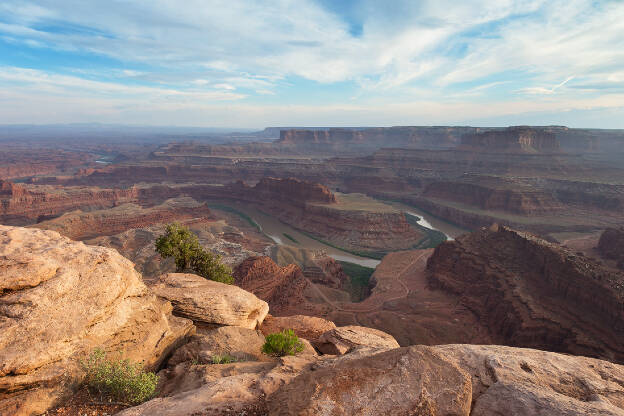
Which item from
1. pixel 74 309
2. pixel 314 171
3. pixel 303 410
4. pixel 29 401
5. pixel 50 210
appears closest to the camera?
pixel 303 410

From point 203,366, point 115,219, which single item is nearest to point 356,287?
point 203,366

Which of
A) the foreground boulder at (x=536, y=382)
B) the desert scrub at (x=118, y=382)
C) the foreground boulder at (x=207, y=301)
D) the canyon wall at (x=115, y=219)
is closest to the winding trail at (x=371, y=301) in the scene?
the foreground boulder at (x=207, y=301)

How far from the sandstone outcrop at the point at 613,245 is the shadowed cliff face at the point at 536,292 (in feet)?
65.1

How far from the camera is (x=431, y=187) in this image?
334 feet

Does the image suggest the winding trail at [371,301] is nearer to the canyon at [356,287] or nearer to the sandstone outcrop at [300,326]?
the canyon at [356,287]

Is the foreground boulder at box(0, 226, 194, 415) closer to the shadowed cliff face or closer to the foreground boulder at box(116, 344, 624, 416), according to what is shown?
the foreground boulder at box(116, 344, 624, 416)

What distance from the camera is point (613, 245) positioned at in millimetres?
49906

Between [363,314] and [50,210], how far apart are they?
83.9 metres

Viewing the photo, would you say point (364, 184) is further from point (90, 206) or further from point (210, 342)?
point (210, 342)

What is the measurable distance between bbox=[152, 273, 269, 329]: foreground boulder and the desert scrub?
5.86 m

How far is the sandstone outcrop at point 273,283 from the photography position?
3600 centimetres

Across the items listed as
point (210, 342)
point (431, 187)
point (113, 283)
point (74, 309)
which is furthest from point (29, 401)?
point (431, 187)

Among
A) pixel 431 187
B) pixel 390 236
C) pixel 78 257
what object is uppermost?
pixel 78 257

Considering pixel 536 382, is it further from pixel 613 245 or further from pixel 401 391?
pixel 613 245
